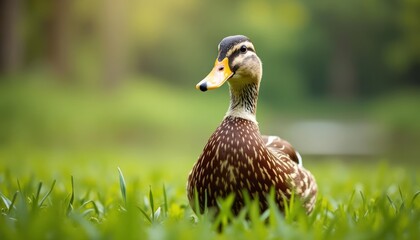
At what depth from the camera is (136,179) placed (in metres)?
2.51

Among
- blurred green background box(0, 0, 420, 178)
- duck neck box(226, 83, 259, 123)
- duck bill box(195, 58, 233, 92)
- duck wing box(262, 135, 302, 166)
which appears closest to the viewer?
duck bill box(195, 58, 233, 92)

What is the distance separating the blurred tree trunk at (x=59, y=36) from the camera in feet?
46.1

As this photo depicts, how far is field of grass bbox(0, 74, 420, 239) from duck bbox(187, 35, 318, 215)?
106 millimetres

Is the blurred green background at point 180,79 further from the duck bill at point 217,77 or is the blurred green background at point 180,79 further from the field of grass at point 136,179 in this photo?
the duck bill at point 217,77

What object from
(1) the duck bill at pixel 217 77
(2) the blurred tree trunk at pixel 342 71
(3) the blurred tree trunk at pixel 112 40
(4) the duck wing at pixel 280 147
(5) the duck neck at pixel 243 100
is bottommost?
(2) the blurred tree trunk at pixel 342 71

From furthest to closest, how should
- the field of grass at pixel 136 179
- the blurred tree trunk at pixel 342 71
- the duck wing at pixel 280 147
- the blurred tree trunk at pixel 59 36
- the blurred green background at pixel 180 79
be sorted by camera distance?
the blurred tree trunk at pixel 342 71, the blurred tree trunk at pixel 59 36, the blurred green background at pixel 180 79, the duck wing at pixel 280 147, the field of grass at pixel 136 179

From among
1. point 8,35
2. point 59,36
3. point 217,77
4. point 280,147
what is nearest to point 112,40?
point 59,36

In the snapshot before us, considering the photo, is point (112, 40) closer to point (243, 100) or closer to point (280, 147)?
point (280, 147)

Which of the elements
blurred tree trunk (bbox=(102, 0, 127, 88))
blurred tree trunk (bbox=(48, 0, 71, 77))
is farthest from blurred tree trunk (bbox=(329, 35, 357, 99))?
blurred tree trunk (bbox=(48, 0, 71, 77))

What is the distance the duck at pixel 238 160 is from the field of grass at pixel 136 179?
0.11 meters

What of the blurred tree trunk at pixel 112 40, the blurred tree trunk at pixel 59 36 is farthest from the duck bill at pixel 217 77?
the blurred tree trunk at pixel 112 40

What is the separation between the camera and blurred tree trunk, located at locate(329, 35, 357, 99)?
28297 millimetres

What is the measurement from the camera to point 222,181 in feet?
7.08

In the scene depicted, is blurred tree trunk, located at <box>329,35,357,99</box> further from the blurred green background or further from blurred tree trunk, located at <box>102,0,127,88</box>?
blurred tree trunk, located at <box>102,0,127,88</box>
